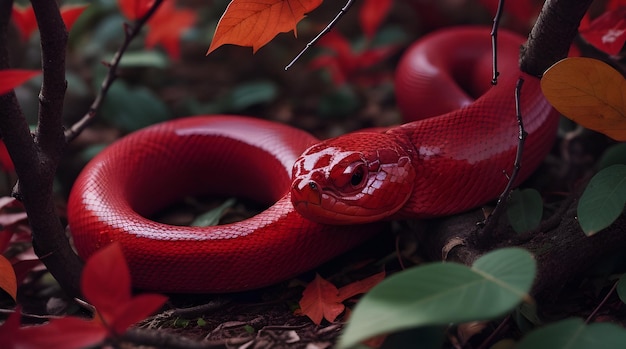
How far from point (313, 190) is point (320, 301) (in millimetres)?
432

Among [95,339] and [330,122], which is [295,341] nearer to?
[95,339]

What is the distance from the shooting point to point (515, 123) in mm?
2250

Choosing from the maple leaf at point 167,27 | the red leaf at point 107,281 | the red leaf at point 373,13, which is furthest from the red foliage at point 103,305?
the red leaf at point 373,13

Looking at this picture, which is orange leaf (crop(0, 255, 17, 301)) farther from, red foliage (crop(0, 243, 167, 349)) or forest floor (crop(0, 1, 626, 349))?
red foliage (crop(0, 243, 167, 349))

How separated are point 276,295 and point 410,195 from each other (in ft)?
1.86

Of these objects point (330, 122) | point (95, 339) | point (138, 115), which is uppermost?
point (95, 339)

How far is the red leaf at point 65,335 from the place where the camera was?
1427mm

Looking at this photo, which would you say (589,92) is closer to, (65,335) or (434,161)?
(434,161)

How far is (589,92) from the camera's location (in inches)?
71.6

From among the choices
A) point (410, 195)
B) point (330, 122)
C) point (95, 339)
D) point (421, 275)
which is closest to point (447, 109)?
point (410, 195)

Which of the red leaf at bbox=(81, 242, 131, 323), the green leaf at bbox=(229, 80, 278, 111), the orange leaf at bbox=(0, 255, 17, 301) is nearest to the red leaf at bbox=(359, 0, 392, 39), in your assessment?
the green leaf at bbox=(229, 80, 278, 111)

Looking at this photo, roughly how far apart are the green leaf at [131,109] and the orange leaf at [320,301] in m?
1.45

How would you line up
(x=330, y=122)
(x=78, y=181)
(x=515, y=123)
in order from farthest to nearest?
(x=330, y=122) → (x=78, y=181) → (x=515, y=123)

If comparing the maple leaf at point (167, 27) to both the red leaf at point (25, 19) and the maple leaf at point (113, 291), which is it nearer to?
the red leaf at point (25, 19)
